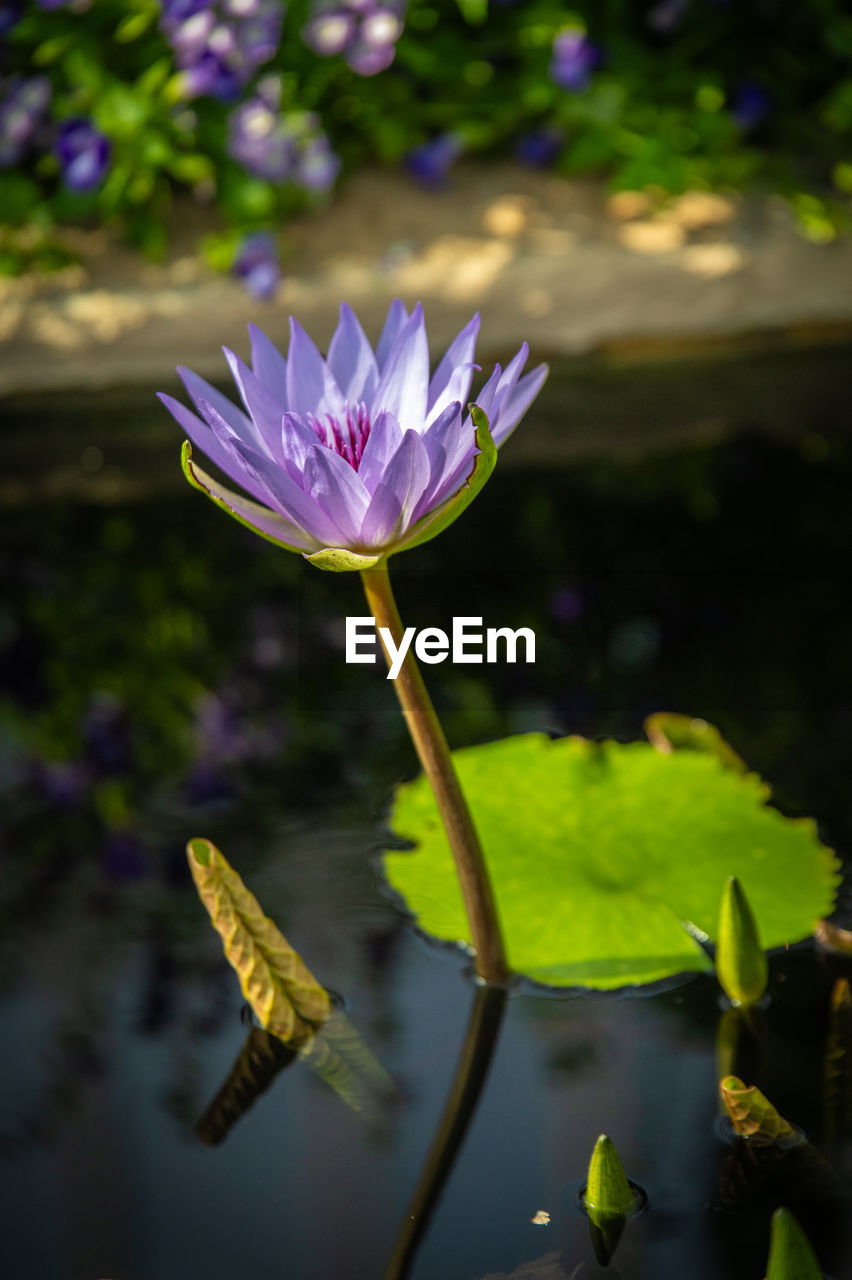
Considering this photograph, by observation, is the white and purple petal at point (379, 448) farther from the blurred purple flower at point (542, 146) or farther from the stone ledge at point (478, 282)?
the blurred purple flower at point (542, 146)

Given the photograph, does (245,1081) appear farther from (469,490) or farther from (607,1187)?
(469,490)

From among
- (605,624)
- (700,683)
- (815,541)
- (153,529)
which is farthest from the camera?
(153,529)

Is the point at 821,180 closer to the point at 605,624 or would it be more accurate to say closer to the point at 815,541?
the point at 815,541

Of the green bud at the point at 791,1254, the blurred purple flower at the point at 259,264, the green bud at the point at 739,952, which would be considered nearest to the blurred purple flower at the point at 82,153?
the blurred purple flower at the point at 259,264

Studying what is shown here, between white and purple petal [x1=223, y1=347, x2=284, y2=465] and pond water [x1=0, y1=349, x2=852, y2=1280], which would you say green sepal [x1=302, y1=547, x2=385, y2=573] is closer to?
white and purple petal [x1=223, y1=347, x2=284, y2=465]

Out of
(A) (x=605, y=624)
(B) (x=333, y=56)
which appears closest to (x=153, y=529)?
(A) (x=605, y=624)

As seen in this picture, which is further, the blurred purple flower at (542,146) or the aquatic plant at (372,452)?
the blurred purple flower at (542,146)

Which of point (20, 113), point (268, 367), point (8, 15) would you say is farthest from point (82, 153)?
point (268, 367)
